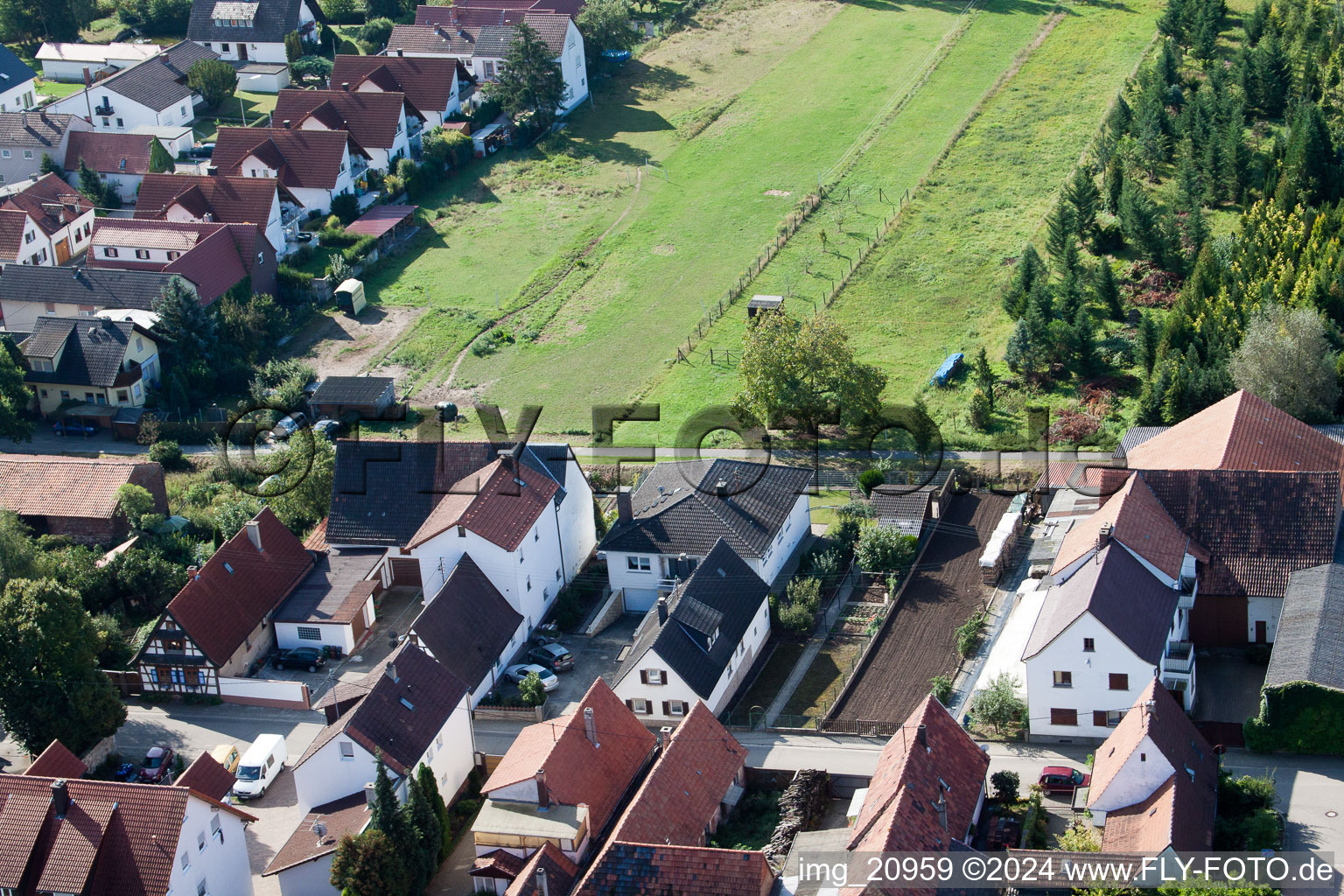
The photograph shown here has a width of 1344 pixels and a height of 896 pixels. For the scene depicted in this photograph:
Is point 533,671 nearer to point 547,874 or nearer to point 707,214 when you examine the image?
point 547,874

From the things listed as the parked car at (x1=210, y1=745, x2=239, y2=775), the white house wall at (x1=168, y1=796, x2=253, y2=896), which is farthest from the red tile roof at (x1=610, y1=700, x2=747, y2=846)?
the parked car at (x1=210, y1=745, x2=239, y2=775)

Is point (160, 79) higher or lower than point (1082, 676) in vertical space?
lower

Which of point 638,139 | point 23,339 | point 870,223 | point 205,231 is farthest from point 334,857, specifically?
point 638,139

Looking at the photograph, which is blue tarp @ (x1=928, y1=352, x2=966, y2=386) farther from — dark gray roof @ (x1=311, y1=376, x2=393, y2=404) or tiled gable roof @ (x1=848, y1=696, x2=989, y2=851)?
tiled gable roof @ (x1=848, y1=696, x2=989, y2=851)

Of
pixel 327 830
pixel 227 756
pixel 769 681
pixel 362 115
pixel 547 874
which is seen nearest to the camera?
pixel 547 874

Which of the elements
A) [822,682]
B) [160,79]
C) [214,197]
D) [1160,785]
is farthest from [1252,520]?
[160,79]

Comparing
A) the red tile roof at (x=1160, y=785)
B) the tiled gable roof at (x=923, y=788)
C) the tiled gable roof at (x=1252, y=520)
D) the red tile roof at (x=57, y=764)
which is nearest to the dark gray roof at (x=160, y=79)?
the red tile roof at (x=57, y=764)

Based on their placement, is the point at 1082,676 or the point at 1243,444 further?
the point at 1243,444
